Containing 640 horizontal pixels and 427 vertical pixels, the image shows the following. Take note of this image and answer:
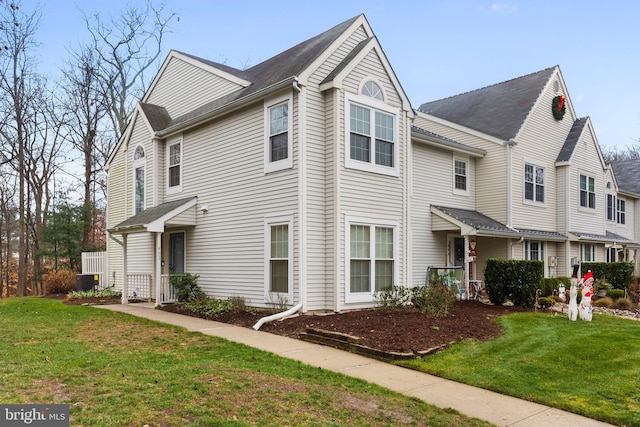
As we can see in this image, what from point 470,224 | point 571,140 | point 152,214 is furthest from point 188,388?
point 571,140

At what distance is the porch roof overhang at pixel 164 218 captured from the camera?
44.0ft

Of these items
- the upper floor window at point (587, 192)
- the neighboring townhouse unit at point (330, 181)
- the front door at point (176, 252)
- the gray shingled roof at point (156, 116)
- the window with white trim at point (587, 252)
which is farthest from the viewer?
the window with white trim at point (587, 252)

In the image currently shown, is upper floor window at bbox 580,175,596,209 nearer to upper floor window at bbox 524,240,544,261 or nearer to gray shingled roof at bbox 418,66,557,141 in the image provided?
upper floor window at bbox 524,240,544,261

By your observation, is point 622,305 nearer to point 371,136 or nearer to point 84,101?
point 371,136

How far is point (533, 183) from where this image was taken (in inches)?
749

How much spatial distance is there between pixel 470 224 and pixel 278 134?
679cm

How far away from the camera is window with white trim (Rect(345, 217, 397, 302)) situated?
38.5 feet

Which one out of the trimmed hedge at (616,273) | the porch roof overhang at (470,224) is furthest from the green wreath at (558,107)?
the trimmed hedge at (616,273)

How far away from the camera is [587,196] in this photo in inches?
850

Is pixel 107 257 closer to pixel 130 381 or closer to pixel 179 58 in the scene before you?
pixel 179 58

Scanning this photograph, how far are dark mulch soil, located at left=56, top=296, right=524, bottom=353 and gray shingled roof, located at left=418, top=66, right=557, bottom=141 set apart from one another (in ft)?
30.7

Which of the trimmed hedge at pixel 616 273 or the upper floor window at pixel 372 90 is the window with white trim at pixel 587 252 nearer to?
the trimmed hedge at pixel 616 273

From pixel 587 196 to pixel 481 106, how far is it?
6170 millimetres

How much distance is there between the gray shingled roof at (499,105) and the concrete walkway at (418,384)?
12925 millimetres
